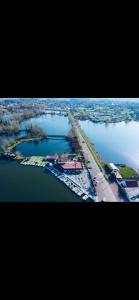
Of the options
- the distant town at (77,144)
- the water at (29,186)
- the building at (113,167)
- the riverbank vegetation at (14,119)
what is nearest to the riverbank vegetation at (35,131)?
the distant town at (77,144)

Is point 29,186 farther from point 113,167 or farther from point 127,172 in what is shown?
point 127,172

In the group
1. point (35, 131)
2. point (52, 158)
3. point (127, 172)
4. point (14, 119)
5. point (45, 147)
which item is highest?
point (14, 119)

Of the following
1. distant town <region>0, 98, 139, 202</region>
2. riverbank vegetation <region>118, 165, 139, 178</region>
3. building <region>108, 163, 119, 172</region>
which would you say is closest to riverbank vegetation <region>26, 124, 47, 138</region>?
distant town <region>0, 98, 139, 202</region>

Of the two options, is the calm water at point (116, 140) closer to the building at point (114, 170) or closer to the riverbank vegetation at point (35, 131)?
the building at point (114, 170)

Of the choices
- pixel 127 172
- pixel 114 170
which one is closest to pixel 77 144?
pixel 114 170
